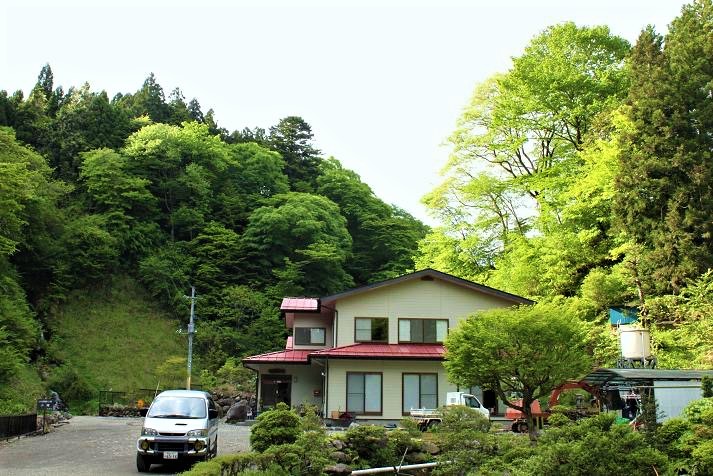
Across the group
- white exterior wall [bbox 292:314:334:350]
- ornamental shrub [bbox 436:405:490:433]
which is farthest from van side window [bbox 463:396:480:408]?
ornamental shrub [bbox 436:405:490:433]

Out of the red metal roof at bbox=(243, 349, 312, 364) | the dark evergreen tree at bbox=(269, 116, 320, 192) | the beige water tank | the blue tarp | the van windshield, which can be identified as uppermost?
the dark evergreen tree at bbox=(269, 116, 320, 192)

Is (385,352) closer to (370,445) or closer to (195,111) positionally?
(370,445)

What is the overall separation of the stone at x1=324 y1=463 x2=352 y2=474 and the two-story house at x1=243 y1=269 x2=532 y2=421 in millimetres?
13584

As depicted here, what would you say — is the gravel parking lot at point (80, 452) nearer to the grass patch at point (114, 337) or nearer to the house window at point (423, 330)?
the house window at point (423, 330)

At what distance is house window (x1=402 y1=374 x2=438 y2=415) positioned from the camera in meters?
27.5

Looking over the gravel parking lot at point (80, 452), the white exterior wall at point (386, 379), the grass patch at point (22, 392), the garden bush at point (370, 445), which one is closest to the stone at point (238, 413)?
the white exterior wall at point (386, 379)

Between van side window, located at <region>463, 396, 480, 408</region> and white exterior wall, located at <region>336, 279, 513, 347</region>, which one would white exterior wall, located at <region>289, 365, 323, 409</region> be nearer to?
white exterior wall, located at <region>336, 279, 513, 347</region>

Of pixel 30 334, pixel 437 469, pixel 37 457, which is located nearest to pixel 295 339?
pixel 30 334

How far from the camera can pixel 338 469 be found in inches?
512

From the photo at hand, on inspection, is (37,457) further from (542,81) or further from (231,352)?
(231,352)

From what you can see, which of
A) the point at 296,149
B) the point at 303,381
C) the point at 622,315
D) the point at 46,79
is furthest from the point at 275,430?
the point at 46,79

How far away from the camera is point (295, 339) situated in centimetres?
3212

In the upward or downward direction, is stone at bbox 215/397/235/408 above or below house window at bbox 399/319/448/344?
below

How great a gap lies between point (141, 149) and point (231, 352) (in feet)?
58.3
